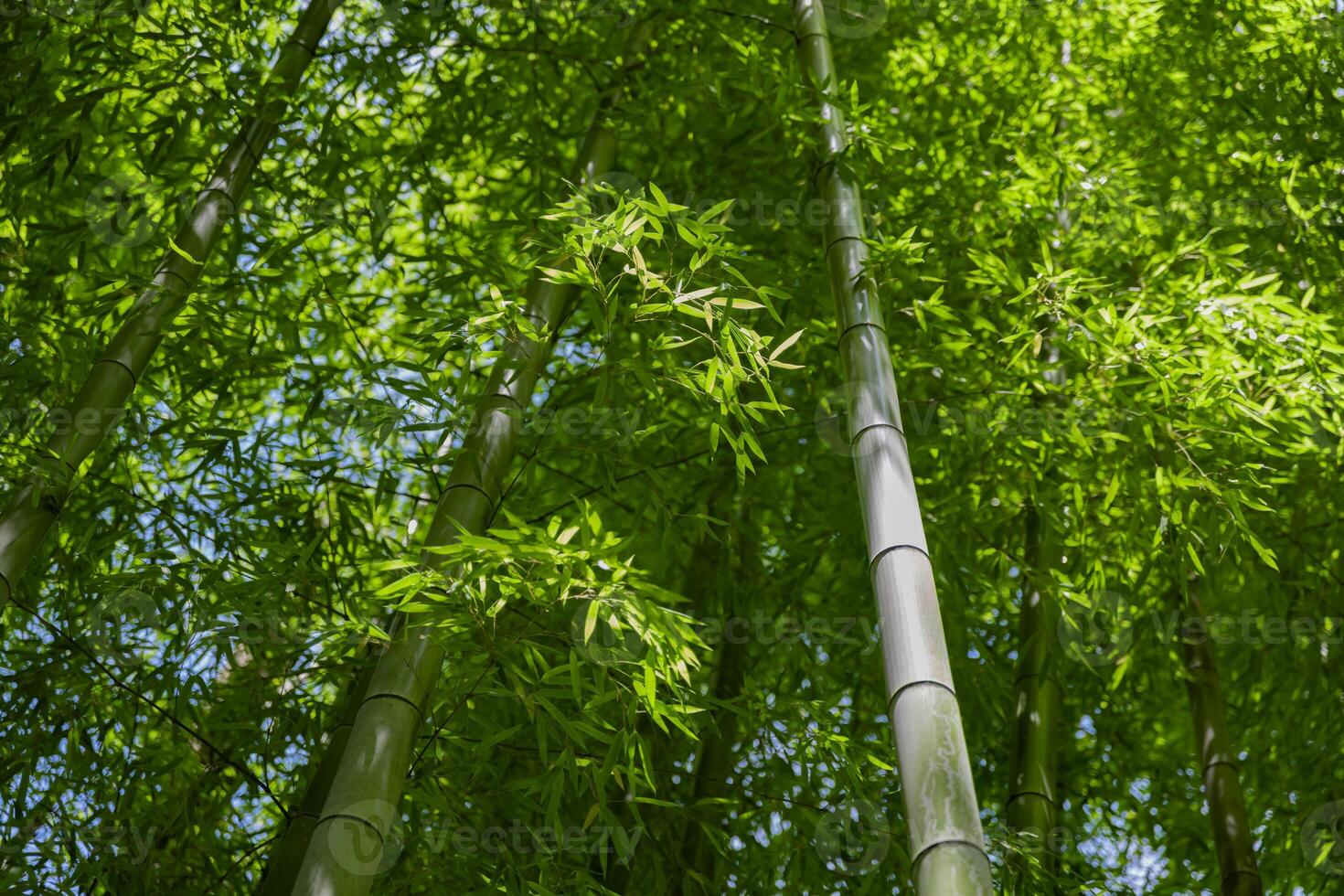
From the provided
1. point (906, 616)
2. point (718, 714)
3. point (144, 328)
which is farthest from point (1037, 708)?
point (144, 328)

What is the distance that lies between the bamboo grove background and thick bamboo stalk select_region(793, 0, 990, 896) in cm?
19

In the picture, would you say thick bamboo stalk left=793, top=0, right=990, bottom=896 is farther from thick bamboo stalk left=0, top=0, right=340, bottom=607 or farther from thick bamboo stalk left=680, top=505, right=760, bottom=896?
thick bamboo stalk left=0, top=0, right=340, bottom=607

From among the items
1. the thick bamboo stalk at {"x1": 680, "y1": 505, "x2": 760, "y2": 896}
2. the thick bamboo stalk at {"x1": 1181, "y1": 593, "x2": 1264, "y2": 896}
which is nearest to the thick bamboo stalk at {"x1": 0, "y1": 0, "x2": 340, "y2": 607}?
the thick bamboo stalk at {"x1": 680, "y1": 505, "x2": 760, "y2": 896}

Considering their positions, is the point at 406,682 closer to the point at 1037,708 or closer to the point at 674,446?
the point at 674,446

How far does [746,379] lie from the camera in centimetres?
221

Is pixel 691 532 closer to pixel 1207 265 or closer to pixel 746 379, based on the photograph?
pixel 746 379

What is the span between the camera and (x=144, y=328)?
7.70 ft

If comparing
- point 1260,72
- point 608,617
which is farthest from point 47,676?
point 1260,72

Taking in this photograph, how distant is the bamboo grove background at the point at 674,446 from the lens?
229 cm

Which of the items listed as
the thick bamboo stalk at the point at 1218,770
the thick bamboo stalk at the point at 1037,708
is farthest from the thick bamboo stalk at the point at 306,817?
the thick bamboo stalk at the point at 1218,770

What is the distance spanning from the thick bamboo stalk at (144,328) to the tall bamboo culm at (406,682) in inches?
24.3

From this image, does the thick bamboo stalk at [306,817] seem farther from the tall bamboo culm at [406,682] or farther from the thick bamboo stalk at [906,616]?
the thick bamboo stalk at [906,616]

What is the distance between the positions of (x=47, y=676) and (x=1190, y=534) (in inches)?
94.7

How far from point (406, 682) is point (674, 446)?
1.18 meters
